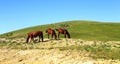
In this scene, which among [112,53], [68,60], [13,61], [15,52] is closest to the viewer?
[68,60]

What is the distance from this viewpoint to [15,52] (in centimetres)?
3148

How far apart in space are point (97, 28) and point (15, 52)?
6471 cm

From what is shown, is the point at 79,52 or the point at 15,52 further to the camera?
the point at 15,52

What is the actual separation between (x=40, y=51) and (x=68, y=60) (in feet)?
17.2

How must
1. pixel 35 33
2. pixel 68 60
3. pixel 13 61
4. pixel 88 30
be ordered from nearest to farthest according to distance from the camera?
pixel 68 60, pixel 13 61, pixel 35 33, pixel 88 30

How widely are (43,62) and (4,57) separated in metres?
5.79

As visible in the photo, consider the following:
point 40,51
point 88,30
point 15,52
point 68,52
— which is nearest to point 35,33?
point 15,52

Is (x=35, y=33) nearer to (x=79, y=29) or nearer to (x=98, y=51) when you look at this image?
(x=98, y=51)

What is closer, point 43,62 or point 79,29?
point 43,62

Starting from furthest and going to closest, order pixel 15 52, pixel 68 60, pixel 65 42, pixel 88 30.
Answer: pixel 88 30
pixel 65 42
pixel 15 52
pixel 68 60

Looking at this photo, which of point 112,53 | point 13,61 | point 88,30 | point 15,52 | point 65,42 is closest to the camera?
point 112,53

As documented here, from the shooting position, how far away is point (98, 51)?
27391 millimetres

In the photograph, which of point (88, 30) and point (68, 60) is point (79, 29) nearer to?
point (88, 30)

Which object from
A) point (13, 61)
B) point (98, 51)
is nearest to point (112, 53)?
point (98, 51)
